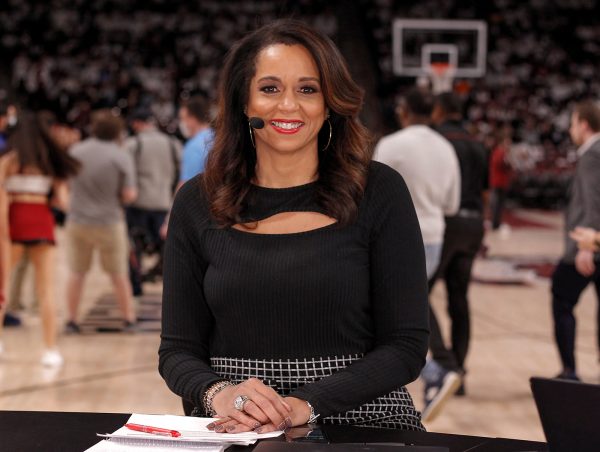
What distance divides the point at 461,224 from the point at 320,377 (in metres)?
3.29

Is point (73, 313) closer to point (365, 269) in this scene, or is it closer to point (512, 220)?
point (365, 269)

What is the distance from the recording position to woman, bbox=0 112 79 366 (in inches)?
230

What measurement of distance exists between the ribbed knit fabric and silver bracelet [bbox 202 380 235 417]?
0.02 meters

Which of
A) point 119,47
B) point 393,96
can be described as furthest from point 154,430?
point 119,47

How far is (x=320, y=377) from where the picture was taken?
198 cm

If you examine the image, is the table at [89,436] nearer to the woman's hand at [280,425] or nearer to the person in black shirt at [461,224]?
the woman's hand at [280,425]

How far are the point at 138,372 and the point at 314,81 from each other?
4105mm

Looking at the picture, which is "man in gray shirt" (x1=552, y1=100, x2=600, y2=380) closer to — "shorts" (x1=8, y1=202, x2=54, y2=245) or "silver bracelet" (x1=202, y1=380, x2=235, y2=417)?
"shorts" (x1=8, y1=202, x2=54, y2=245)

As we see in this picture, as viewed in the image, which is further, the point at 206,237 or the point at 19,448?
the point at 206,237

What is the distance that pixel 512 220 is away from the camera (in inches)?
712

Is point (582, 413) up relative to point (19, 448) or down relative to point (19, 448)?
up

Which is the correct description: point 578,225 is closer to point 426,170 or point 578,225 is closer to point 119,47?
point 426,170

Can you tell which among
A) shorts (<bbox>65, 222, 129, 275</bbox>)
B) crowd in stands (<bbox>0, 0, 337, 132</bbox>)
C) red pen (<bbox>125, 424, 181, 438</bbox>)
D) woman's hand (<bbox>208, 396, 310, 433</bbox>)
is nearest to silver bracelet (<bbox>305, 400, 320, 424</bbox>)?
woman's hand (<bbox>208, 396, 310, 433</bbox>)

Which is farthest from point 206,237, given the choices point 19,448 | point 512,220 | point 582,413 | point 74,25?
point 74,25
